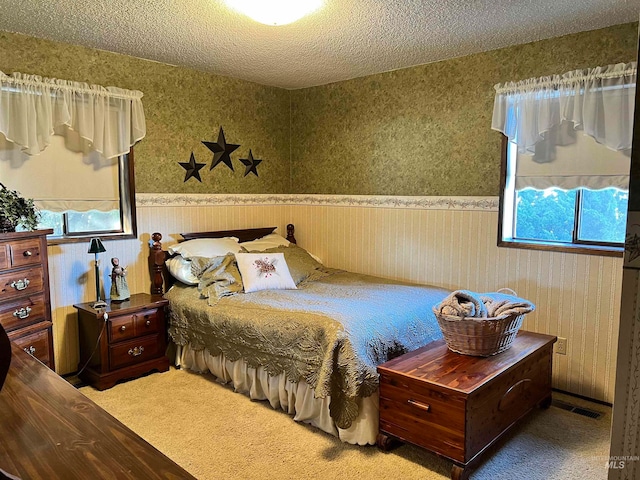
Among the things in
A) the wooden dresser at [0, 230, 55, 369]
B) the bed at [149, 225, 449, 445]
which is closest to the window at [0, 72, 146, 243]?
the bed at [149, 225, 449, 445]

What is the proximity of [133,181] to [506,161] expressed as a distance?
2.75 meters

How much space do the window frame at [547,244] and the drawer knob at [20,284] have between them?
3038 millimetres

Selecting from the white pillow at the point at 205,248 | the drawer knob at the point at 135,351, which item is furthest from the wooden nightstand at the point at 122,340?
the white pillow at the point at 205,248

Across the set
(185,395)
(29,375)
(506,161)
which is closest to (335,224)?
(506,161)

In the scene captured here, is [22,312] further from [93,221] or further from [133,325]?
[93,221]

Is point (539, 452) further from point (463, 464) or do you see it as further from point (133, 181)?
point (133, 181)

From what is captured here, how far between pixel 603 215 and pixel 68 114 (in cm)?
361

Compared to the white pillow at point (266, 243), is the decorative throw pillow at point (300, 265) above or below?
below

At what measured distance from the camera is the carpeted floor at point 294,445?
7.38ft

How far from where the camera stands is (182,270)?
358cm

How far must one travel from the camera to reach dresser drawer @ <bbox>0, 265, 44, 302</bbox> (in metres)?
2.57

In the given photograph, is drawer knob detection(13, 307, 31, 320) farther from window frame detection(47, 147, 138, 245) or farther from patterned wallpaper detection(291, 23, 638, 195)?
patterned wallpaper detection(291, 23, 638, 195)

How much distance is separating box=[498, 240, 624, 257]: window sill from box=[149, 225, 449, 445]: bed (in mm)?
592

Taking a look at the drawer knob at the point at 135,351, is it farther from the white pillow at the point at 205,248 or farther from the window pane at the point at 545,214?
the window pane at the point at 545,214
